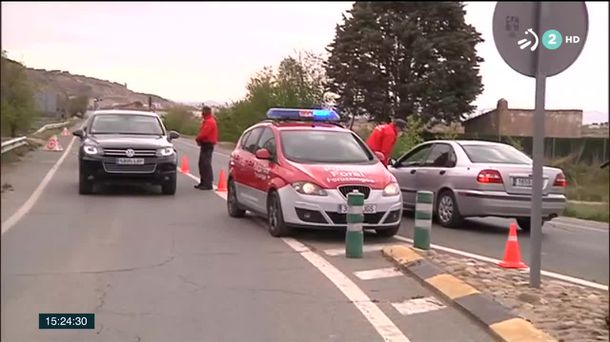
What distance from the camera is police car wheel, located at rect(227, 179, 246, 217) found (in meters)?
13.2

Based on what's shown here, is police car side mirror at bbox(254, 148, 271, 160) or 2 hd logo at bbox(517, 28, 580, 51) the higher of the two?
2 hd logo at bbox(517, 28, 580, 51)

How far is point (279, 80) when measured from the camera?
16203 mm

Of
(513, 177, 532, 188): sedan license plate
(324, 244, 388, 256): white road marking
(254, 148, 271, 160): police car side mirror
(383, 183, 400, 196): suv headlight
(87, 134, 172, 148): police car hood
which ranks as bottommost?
(324, 244, 388, 256): white road marking

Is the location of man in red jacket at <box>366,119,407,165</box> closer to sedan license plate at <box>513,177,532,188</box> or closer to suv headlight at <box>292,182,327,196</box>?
sedan license plate at <box>513,177,532,188</box>

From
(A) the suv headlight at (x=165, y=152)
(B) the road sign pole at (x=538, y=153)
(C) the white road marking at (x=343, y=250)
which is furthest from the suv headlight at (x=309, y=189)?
(A) the suv headlight at (x=165, y=152)

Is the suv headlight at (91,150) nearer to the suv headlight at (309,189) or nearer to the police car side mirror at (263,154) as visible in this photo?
the police car side mirror at (263,154)

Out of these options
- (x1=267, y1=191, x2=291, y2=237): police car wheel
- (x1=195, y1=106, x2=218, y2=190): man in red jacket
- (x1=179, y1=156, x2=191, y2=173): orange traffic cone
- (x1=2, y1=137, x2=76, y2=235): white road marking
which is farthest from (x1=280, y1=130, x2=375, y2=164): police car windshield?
(x1=179, y1=156, x2=191, y2=173): orange traffic cone

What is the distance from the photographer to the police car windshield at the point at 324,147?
1135 cm

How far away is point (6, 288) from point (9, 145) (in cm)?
185

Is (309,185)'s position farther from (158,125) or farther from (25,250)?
(158,125)

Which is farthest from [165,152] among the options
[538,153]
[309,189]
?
[538,153]

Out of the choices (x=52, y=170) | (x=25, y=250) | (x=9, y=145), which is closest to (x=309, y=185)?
(x=25, y=250)

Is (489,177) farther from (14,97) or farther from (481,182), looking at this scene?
(14,97)
